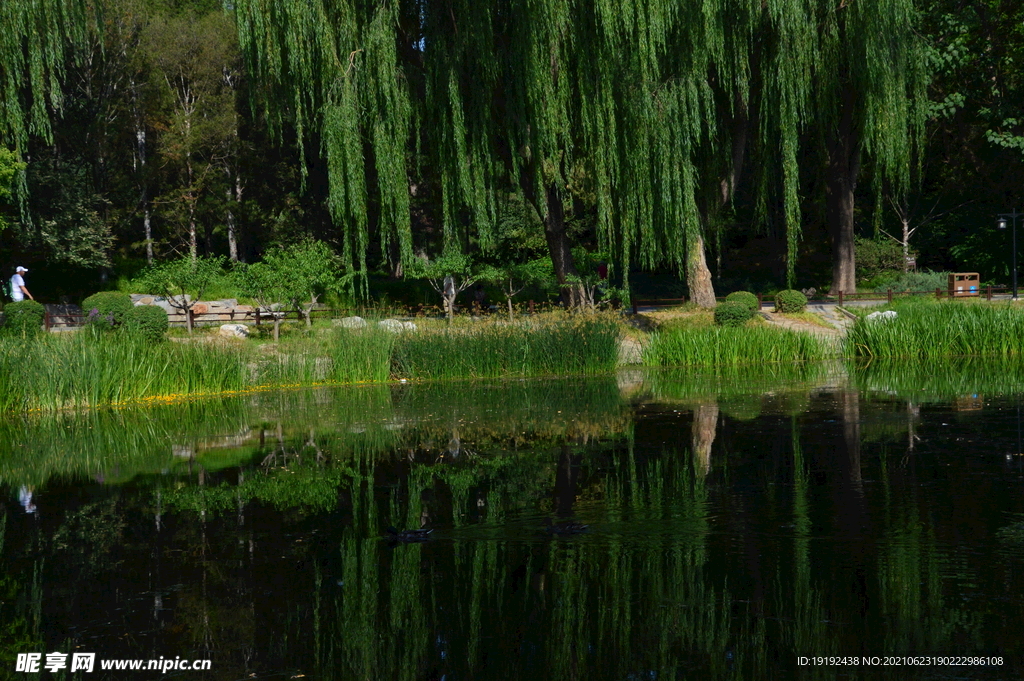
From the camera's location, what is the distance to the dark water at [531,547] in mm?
5598

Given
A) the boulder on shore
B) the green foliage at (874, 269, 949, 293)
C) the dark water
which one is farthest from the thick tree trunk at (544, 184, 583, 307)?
the dark water

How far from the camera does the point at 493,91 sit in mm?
21547

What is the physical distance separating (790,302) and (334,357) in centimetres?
1243

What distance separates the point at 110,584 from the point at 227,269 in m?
37.0

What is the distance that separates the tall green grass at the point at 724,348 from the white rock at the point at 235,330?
1002 cm

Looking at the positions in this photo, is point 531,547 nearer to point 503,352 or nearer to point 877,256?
point 503,352

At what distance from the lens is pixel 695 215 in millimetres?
21312

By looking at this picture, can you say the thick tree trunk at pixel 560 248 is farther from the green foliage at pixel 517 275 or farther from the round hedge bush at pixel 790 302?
the round hedge bush at pixel 790 302

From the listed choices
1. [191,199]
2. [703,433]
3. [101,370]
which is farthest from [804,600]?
[191,199]

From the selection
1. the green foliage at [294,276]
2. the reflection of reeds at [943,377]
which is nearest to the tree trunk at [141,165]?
the green foliage at [294,276]

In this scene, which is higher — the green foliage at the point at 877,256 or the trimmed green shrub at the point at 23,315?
the green foliage at the point at 877,256

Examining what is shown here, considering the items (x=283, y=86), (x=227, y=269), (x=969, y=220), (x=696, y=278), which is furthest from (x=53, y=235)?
(x=969, y=220)

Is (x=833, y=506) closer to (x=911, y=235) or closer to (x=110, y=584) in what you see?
(x=110, y=584)

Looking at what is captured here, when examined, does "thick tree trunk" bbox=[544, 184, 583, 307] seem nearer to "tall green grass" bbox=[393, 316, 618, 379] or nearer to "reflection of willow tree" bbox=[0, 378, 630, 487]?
"tall green grass" bbox=[393, 316, 618, 379]
